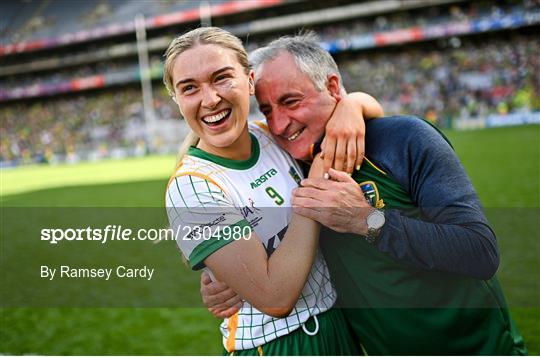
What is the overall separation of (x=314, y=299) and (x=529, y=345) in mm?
2119

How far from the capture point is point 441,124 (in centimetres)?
2623

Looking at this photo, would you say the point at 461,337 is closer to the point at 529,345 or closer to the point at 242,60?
the point at 242,60

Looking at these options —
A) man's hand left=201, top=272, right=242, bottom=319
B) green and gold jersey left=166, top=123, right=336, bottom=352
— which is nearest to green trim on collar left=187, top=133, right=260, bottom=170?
green and gold jersey left=166, top=123, right=336, bottom=352

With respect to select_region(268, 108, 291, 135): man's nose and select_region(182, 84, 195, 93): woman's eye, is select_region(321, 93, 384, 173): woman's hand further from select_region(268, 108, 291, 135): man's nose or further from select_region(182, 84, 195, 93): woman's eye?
select_region(182, 84, 195, 93): woman's eye

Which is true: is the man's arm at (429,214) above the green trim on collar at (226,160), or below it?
below

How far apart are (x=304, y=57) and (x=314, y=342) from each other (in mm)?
1029

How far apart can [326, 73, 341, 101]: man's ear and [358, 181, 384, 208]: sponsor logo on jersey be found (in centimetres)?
41

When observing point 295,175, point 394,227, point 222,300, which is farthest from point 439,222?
point 222,300

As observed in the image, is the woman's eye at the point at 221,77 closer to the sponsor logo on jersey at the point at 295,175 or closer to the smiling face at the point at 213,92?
the smiling face at the point at 213,92

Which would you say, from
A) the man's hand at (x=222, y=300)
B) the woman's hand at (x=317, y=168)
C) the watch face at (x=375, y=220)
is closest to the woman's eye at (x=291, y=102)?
the woman's hand at (x=317, y=168)

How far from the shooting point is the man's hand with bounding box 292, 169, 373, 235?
1.71m

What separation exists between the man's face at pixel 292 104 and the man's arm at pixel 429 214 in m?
0.33

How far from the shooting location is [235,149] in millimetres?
1928

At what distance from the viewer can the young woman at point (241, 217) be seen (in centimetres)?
165
